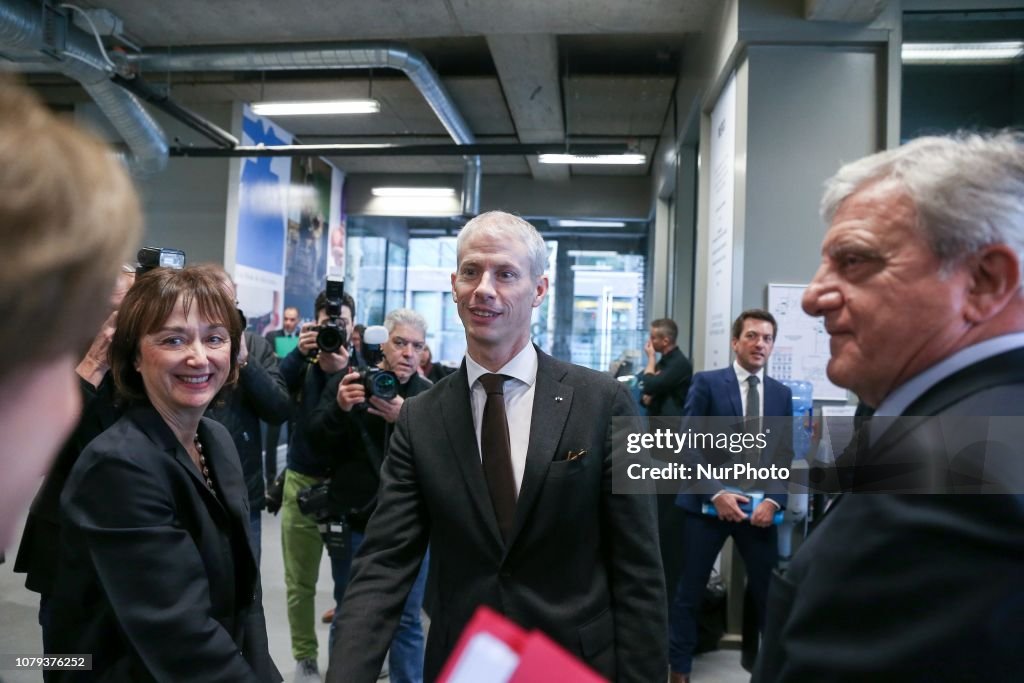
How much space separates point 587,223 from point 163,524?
9724mm

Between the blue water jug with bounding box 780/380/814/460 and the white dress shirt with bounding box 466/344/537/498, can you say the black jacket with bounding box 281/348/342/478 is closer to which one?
the white dress shirt with bounding box 466/344/537/498

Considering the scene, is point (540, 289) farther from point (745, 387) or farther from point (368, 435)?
point (745, 387)

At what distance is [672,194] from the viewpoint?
792cm

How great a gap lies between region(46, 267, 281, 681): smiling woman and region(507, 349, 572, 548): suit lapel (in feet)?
2.02

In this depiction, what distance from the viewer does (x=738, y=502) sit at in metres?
3.03

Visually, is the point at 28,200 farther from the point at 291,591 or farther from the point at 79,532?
the point at 291,591

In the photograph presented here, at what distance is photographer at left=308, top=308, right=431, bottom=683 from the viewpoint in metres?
2.51

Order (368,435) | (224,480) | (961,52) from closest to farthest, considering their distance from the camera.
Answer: (224,480), (368,435), (961,52)

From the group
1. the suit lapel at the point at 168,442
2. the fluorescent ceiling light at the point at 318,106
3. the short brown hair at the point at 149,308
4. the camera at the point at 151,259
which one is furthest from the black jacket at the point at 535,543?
the fluorescent ceiling light at the point at 318,106

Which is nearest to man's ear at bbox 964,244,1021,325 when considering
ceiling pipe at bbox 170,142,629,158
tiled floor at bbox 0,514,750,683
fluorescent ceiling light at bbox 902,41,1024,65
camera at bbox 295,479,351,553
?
camera at bbox 295,479,351,553

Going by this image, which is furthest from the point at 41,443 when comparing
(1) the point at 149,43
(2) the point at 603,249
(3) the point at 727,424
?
(2) the point at 603,249

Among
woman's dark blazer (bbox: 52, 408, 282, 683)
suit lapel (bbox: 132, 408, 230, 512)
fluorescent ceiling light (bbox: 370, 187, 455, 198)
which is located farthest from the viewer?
fluorescent ceiling light (bbox: 370, 187, 455, 198)

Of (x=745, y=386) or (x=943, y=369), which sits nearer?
(x=943, y=369)

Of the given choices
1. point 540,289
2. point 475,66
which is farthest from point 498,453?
point 475,66
